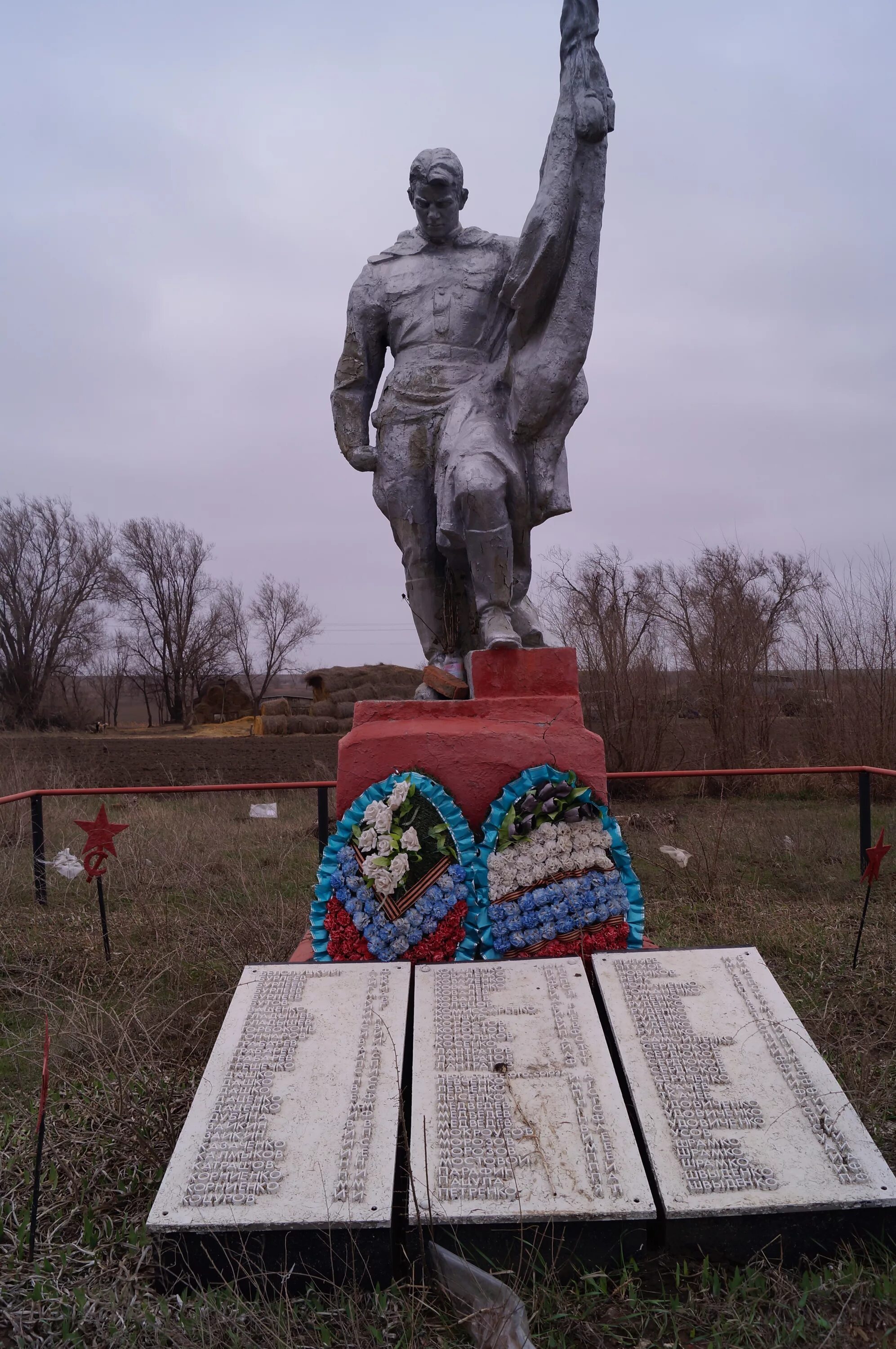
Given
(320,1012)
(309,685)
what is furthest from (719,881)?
(309,685)

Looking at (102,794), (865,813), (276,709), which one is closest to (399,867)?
(102,794)

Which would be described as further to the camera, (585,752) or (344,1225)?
(585,752)

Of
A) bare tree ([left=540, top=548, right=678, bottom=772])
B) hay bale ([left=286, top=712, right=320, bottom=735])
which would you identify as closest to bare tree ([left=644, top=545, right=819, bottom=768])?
bare tree ([left=540, top=548, right=678, bottom=772])

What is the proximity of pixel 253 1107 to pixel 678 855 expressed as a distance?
197 inches

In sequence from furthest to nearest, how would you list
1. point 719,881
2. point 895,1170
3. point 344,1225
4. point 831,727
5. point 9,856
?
point 831,727 < point 9,856 < point 719,881 < point 895,1170 < point 344,1225

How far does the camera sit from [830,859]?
6.34 metres

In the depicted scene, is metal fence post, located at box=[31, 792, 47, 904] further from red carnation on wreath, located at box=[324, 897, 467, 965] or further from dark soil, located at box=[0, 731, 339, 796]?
dark soil, located at box=[0, 731, 339, 796]

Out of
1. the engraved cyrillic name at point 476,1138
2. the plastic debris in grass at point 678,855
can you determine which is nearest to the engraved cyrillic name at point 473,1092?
the engraved cyrillic name at point 476,1138

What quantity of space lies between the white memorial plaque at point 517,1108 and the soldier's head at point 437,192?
100 inches

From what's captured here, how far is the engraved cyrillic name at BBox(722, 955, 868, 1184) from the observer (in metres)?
1.65

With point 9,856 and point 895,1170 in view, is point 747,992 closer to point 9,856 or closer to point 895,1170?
point 895,1170

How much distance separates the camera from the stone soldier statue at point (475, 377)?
9.04 ft

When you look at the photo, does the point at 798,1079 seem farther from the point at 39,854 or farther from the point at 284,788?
the point at 39,854

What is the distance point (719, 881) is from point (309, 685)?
1377 cm
